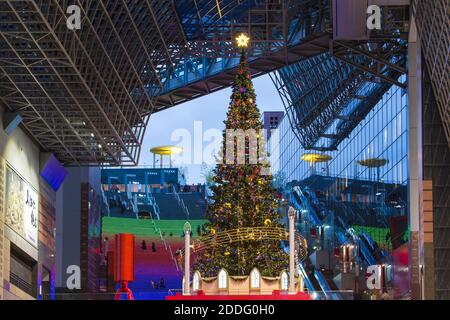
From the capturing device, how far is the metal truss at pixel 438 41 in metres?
36.7

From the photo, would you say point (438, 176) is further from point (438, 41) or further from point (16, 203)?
point (16, 203)

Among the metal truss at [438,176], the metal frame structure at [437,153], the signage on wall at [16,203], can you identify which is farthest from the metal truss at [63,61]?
the metal truss at [438,176]

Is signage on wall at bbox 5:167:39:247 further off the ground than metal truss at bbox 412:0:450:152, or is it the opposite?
metal truss at bbox 412:0:450:152

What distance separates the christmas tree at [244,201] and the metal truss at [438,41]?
6190mm

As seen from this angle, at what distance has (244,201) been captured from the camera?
122ft

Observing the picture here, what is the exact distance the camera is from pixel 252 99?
38.8 m

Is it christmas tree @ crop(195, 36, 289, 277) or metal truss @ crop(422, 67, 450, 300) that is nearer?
christmas tree @ crop(195, 36, 289, 277)

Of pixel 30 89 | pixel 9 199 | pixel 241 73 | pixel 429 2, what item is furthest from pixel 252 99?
pixel 9 199

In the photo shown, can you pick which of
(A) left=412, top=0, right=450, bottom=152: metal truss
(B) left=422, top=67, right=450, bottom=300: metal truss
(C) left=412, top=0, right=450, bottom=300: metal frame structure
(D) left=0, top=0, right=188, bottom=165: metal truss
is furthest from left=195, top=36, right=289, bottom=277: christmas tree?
(B) left=422, top=67, right=450, bottom=300: metal truss

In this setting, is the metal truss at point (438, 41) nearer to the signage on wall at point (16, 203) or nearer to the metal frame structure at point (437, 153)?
the metal frame structure at point (437, 153)

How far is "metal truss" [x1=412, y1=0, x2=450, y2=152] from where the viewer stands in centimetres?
3669

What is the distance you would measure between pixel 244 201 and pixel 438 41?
26.6 feet

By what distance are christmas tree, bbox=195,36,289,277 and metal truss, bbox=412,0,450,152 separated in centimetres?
619

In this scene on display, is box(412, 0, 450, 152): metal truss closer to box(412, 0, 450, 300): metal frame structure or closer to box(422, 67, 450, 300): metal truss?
box(412, 0, 450, 300): metal frame structure
